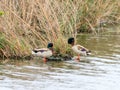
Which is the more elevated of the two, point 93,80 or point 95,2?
point 95,2

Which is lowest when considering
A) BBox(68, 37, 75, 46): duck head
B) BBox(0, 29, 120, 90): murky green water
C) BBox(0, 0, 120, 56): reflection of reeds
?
BBox(0, 29, 120, 90): murky green water

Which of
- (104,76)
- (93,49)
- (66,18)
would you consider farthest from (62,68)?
(93,49)

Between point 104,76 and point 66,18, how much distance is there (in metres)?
3.43

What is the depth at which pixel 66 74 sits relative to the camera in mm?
11867

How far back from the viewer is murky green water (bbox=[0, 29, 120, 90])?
10523mm

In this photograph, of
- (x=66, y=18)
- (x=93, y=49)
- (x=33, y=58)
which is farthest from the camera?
(x=93, y=49)

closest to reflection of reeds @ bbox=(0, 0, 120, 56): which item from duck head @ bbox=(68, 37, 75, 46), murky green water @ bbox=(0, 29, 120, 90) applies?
duck head @ bbox=(68, 37, 75, 46)

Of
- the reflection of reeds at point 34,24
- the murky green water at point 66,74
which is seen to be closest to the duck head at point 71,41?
the reflection of reeds at point 34,24

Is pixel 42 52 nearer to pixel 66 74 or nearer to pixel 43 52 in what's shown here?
pixel 43 52

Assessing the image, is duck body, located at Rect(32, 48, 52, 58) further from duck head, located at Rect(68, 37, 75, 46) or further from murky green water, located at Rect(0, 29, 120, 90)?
duck head, located at Rect(68, 37, 75, 46)

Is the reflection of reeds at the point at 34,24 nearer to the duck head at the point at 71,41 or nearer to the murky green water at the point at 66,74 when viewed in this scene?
the duck head at the point at 71,41

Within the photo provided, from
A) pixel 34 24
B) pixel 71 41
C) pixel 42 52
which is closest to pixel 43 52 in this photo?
pixel 42 52

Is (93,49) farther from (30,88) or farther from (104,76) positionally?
(30,88)

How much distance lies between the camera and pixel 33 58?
13.7 meters
